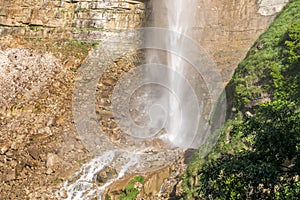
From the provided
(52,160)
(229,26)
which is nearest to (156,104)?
(229,26)

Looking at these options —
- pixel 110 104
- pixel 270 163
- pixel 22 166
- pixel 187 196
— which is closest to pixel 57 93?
pixel 110 104

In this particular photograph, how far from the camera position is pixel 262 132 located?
3.96 m

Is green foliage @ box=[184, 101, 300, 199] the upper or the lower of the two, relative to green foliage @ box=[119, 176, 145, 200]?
upper

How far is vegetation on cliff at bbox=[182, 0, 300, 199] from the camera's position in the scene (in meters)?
3.79

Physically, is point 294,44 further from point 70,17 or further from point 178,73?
point 70,17

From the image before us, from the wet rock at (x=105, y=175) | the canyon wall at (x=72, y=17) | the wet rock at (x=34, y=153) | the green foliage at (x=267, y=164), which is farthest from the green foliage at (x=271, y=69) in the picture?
the canyon wall at (x=72, y=17)

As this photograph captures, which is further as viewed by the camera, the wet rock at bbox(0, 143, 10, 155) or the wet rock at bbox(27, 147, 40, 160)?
the wet rock at bbox(0, 143, 10, 155)

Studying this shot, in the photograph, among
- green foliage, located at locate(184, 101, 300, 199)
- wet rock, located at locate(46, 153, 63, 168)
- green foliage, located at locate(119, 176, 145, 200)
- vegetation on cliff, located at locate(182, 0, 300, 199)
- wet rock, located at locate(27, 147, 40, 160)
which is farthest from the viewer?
wet rock, located at locate(27, 147, 40, 160)

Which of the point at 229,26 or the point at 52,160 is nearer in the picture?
the point at 52,160

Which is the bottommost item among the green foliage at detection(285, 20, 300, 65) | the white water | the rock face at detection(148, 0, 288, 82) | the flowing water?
the white water

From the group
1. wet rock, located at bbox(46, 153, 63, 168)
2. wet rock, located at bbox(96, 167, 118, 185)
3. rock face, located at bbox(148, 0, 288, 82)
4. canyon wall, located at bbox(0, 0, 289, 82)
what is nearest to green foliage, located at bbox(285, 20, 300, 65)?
rock face, located at bbox(148, 0, 288, 82)

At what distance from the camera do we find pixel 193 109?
44.1ft

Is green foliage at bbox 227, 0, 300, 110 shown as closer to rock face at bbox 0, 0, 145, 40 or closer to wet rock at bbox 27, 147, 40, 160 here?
wet rock at bbox 27, 147, 40, 160

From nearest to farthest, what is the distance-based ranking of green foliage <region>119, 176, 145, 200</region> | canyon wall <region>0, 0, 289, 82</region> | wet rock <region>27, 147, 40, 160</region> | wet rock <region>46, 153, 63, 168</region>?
green foliage <region>119, 176, 145, 200</region> < wet rock <region>46, 153, 63, 168</region> < wet rock <region>27, 147, 40, 160</region> < canyon wall <region>0, 0, 289, 82</region>
